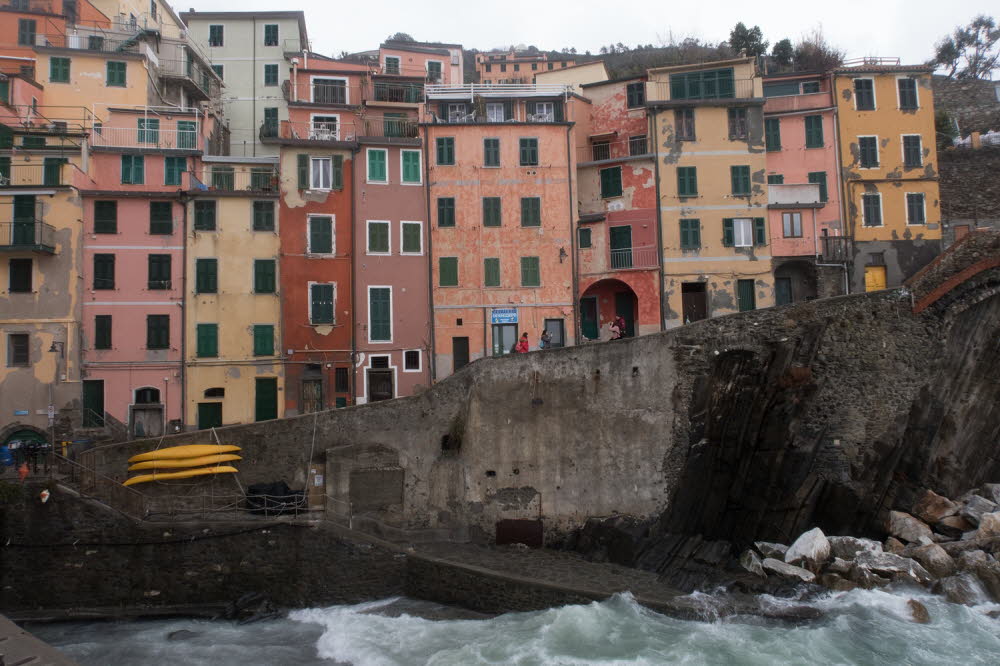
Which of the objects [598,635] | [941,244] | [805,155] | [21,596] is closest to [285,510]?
[21,596]

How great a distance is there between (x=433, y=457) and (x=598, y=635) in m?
7.12

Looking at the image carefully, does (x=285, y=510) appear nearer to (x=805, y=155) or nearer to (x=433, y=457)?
(x=433, y=457)

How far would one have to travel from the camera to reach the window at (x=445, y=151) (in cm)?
3061

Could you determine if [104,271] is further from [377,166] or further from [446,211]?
[446,211]

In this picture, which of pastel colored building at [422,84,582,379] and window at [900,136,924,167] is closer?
pastel colored building at [422,84,582,379]

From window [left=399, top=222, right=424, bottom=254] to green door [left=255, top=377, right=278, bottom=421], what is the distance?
7.47 m

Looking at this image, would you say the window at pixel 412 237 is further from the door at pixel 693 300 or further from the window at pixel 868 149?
the window at pixel 868 149

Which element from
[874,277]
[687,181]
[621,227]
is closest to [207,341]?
[621,227]

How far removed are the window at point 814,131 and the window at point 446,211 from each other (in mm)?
16727

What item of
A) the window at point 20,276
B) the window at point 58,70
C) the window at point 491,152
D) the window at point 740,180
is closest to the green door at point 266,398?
the window at point 20,276

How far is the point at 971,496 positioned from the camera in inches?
845

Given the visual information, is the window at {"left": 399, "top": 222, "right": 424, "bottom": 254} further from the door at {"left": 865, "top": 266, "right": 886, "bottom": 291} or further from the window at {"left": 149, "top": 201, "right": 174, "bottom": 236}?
the door at {"left": 865, "top": 266, "right": 886, "bottom": 291}

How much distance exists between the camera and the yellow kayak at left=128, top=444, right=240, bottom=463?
19906 mm

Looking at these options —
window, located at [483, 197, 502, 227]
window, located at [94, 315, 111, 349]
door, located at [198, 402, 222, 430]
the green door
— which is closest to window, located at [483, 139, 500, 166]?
window, located at [483, 197, 502, 227]
